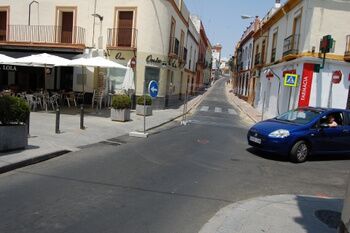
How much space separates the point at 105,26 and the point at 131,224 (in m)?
19.5

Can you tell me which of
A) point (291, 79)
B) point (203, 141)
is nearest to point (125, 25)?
point (291, 79)

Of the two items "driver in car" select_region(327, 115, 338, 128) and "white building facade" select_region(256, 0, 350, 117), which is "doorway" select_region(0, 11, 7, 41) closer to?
"white building facade" select_region(256, 0, 350, 117)

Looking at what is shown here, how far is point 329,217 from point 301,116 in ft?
19.2

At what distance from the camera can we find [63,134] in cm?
1168

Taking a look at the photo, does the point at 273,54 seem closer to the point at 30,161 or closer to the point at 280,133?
the point at 280,133

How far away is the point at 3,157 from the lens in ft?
25.5

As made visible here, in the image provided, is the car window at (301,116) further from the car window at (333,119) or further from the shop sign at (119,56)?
the shop sign at (119,56)

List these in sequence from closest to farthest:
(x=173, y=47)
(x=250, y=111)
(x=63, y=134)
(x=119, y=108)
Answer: (x=63, y=134)
(x=119, y=108)
(x=173, y=47)
(x=250, y=111)

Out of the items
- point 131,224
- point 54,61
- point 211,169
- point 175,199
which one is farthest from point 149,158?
point 54,61

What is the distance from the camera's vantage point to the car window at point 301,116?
10.9m

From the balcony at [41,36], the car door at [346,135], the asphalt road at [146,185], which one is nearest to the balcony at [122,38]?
the balcony at [41,36]

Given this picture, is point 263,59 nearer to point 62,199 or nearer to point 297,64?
point 297,64

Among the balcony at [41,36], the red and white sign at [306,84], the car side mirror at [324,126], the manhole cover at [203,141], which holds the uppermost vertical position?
the balcony at [41,36]

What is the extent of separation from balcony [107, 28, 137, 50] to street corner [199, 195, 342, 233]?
1746 centimetres
